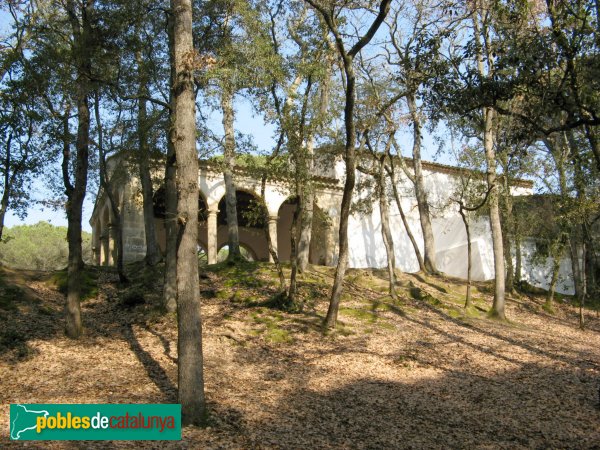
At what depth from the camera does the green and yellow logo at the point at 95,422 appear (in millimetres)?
7246

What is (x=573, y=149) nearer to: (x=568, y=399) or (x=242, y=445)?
(x=568, y=399)

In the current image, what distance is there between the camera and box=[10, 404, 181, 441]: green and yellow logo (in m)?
7.25

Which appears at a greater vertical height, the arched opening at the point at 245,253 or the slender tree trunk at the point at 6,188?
the slender tree trunk at the point at 6,188

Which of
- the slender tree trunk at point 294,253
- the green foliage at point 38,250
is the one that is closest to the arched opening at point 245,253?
the slender tree trunk at point 294,253

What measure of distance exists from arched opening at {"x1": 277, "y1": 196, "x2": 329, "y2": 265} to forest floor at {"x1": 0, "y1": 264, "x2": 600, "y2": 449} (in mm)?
2464

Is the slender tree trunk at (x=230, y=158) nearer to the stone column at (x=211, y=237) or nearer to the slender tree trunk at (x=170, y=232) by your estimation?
the slender tree trunk at (x=170, y=232)

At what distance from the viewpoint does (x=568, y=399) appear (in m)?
9.98

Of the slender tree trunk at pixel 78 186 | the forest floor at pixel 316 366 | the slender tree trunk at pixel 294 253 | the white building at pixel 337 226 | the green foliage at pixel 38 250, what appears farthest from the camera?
the green foliage at pixel 38 250

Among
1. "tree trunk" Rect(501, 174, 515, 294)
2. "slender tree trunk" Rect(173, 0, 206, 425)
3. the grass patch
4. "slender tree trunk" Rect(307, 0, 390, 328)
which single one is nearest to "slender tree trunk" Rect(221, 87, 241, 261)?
"slender tree trunk" Rect(307, 0, 390, 328)

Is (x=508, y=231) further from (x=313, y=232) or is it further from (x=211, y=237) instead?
(x=211, y=237)

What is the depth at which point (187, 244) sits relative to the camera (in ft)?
27.5

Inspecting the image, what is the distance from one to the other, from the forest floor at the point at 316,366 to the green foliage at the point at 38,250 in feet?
116

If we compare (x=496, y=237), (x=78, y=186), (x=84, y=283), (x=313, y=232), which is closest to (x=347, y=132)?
(x=78, y=186)

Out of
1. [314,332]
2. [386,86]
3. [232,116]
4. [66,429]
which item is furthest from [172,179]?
[386,86]
